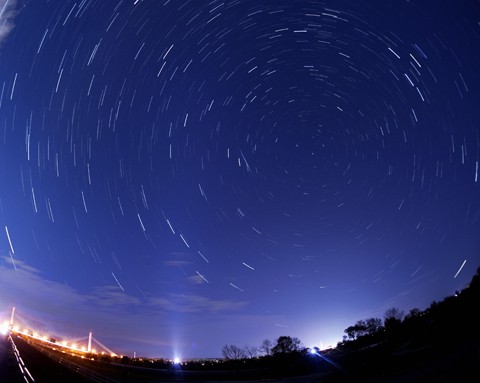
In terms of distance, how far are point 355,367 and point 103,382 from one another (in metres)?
22.8

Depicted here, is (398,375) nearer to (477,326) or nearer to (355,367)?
(355,367)

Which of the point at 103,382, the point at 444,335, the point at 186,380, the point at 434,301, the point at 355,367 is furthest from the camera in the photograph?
the point at 434,301

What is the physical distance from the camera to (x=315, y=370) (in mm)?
39750

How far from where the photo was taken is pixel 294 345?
105938mm

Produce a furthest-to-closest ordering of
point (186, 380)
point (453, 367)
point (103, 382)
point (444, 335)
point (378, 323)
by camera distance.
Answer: point (378, 323) → point (186, 380) → point (444, 335) → point (103, 382) → point (453, 367)

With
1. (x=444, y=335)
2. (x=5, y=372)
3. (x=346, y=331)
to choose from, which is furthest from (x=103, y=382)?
(x=346, y=331)

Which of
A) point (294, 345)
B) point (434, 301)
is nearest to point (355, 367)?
point (434, 301)

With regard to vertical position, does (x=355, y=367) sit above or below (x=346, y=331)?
below

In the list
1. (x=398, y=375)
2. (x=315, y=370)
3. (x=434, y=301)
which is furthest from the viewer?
(x=434, y=301)

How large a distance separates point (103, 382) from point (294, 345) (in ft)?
294

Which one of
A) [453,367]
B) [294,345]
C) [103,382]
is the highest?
[294,345]

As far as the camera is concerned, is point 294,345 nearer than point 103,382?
No

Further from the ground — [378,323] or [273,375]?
[378,323]

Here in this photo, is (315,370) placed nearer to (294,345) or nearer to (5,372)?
(5,372)
